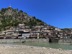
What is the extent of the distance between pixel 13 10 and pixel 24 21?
11.2 metres

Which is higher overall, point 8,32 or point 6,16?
point 6,16

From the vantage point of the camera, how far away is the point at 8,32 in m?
128

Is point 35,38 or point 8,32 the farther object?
point 8,32

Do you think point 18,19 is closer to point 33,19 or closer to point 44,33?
point 33,19

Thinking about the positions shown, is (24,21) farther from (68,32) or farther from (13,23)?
(68,32)

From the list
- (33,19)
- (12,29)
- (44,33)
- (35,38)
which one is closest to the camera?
(35,38)

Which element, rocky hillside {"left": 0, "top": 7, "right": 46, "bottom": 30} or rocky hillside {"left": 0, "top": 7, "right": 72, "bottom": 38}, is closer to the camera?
rocky hillside {"left": 0, "top": 7, "right": 72, "bottom": 38}

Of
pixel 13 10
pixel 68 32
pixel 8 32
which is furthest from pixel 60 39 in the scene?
pixel 13 10

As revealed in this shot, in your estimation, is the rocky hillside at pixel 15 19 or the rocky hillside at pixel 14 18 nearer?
the rocky hillside at pixel 15 19

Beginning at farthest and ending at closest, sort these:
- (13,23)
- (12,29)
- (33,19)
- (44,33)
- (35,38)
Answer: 1. (33,19)
2. (13,23)
3. (12,29)
4. (44,33)
5. (35,38)

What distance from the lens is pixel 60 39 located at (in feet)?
387

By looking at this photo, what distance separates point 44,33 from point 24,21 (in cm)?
3529

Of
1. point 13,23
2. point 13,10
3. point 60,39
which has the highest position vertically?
point 13,10

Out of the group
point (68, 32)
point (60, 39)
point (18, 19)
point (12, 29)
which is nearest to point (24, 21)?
point (18, 19)
